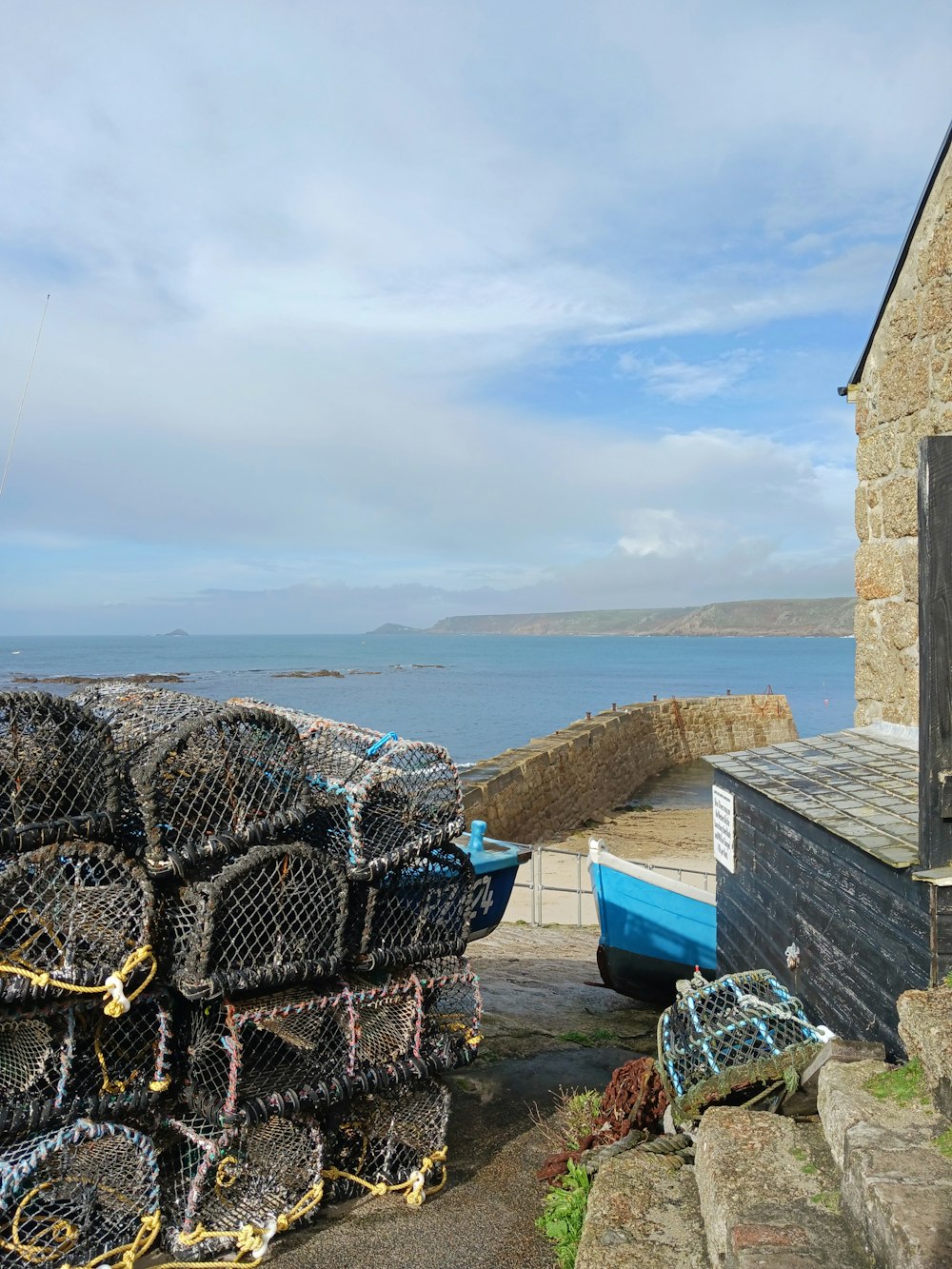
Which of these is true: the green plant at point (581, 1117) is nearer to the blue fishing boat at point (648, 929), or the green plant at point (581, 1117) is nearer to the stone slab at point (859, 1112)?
the stone slab at point (859, 1112)

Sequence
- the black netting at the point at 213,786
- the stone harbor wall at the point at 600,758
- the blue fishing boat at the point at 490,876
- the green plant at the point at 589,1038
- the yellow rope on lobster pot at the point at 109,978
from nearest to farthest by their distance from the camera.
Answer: the yellow rope on lobster pot at the point at 109,978, the black netting at the point at 213,786, the green plant at the point at 589,1038, the blue fishing boat at the point at 490,876, the stone harbor wall at the point at 600,758

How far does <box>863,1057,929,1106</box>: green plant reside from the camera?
3.46 m

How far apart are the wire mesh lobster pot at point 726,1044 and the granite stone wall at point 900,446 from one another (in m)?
3.25

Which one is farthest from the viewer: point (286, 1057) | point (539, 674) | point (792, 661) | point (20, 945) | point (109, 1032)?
point (792, 661)

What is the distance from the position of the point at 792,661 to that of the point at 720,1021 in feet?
469

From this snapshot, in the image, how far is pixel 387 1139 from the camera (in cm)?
473

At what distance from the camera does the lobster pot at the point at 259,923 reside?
393cm

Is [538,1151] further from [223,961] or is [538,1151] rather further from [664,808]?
[664,808]

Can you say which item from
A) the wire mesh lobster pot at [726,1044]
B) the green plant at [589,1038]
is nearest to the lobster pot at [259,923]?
the wire mesh lobster pot at [726,1044]

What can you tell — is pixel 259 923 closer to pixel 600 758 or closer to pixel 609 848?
pixel 609 848

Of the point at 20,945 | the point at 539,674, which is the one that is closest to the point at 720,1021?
the point at 20,945

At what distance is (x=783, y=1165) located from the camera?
3502 mm

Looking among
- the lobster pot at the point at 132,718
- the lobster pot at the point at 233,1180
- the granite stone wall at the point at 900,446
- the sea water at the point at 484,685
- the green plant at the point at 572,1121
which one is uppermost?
the granite stone wall at the point at 900,446

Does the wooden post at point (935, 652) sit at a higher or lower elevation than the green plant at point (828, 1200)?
higher
